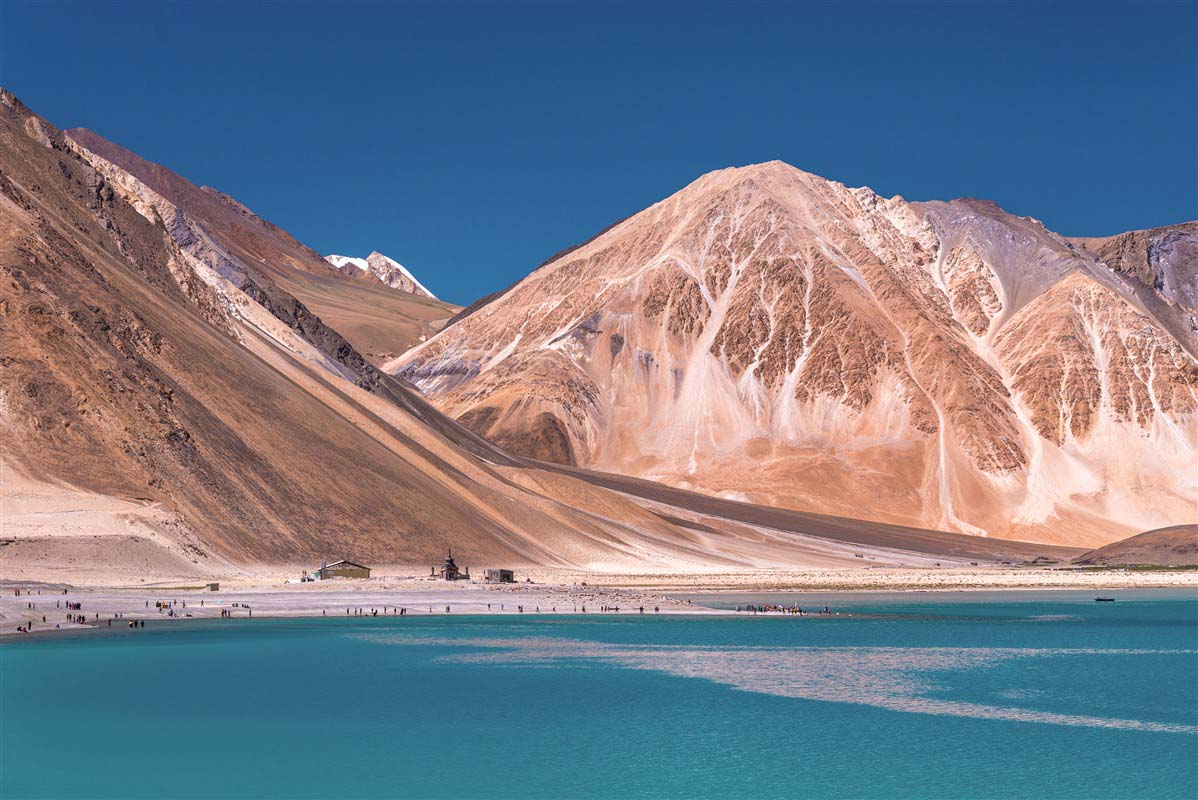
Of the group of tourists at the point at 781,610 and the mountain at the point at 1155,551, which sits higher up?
the mountain at the point at 1155,551

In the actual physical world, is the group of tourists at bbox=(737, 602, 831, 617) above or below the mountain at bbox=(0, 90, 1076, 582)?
below

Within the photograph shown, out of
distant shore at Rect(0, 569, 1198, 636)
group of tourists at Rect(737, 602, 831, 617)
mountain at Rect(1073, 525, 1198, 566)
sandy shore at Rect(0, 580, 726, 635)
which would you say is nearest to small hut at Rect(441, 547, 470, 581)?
distant shore at Rect(0, 569, 1198, 636)

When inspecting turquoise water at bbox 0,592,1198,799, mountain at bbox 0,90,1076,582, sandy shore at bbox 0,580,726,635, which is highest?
mountain at bbox 0,90,1076,582

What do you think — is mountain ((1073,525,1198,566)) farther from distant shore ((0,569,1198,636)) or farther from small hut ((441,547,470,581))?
small hut ((441,547,470,581))

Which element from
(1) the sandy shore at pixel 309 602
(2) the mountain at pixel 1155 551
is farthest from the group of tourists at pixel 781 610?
(2) the mountain at pixel 1155 551

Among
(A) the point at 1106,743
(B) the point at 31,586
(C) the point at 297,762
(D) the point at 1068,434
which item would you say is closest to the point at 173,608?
(B) the point at 31,586

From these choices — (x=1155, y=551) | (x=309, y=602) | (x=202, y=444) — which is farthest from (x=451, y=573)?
(x=1155, y=551)

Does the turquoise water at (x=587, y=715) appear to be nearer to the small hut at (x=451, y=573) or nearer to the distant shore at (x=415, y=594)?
the distant shore at (x=415, y=594)
